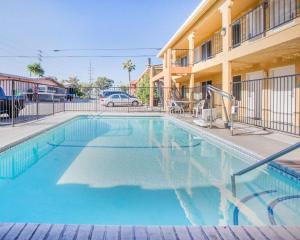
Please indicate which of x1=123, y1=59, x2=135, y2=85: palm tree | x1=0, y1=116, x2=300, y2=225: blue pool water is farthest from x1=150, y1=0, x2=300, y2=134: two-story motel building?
x1=123, y1=59, x2=135, y2=85: palm tree

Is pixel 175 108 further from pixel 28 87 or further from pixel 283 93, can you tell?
pixel 28 87

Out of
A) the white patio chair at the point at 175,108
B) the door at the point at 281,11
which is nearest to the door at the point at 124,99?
the white patio chair at the point at 175,108

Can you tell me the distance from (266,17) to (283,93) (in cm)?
326

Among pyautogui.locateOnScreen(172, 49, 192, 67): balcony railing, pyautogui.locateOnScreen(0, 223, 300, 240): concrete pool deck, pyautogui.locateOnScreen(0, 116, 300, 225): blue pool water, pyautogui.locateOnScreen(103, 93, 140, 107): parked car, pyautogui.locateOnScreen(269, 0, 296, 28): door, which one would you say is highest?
pyautogui.locateOnScreen(172, 49, 192, 67): balcony railing

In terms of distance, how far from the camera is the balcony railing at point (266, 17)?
33.4 ft

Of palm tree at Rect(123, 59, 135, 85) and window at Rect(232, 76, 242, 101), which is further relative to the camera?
palm tree at Rect(123, 59, 135, 85)

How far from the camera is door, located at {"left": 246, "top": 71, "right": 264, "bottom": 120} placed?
13.1 meters

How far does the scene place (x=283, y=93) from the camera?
36.7 ft

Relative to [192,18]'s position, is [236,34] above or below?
below

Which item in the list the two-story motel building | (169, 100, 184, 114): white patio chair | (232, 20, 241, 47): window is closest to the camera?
the two-story motel building

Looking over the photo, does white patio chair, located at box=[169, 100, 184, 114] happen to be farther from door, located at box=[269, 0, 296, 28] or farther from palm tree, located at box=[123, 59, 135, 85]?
palm tree, located at box=[123, 59, 135, 85]

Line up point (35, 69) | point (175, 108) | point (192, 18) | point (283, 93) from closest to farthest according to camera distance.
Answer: point (283, 93)
point (192, 18)
point (175, 108)
point (35, 69)

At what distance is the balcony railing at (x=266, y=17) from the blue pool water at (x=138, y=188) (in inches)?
217

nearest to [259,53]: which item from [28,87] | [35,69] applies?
[28,87]
